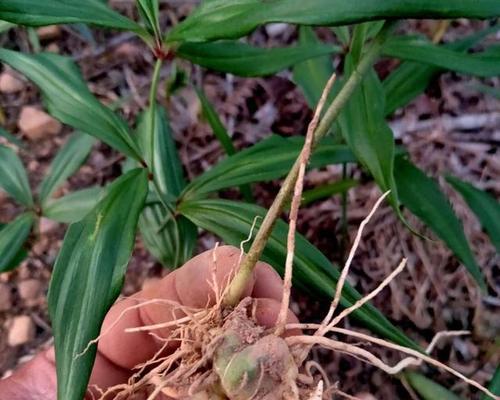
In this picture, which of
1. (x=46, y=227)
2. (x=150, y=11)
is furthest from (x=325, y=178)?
(x=150, y=11)

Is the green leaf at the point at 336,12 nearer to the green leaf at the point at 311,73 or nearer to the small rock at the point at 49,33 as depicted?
the green leaf at the point at 311,73

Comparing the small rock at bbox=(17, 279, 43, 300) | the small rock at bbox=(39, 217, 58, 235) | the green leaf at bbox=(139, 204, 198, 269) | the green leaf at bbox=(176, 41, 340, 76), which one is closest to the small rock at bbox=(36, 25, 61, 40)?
the small rock at bbox=(39, 217, 58, 235)

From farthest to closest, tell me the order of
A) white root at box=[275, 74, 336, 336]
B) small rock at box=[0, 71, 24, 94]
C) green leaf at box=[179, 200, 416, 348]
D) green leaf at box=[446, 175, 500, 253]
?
small rock at box=[0, 71, 24, 94] → green leaf at box=[446, 175, 500, 253] → green leaf at box=[179, 200, 416, 348] → white root at box=[275, 74, 336, 336]

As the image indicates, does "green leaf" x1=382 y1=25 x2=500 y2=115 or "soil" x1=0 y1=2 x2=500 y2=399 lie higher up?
"green leaf" x1=382 y1=25 x2=500 y2=115

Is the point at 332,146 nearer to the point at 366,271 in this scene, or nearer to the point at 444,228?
the point at 444,228

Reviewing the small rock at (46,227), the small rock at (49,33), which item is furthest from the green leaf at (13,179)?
the small rock at (49,33)

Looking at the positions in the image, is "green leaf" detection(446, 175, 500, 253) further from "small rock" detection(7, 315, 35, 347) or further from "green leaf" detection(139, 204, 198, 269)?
"small rock" detection(7, 315, 35, 347)
